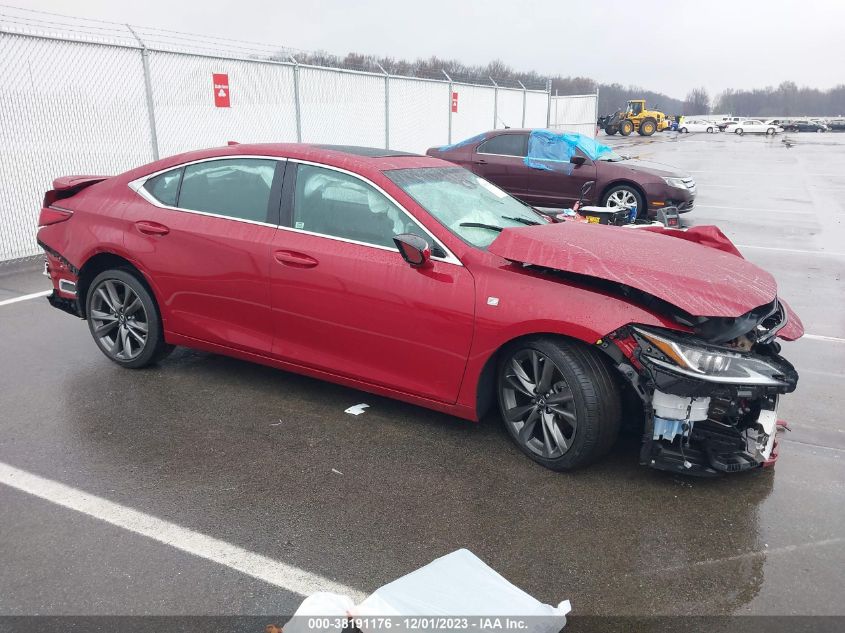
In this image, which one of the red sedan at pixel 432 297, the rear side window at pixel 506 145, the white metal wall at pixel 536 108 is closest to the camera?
the red sedan at pixel 432 297

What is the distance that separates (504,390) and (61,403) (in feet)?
9.22

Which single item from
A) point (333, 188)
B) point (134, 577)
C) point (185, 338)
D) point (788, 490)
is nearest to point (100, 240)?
point (185, 338)

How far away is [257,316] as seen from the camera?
14.3 feet

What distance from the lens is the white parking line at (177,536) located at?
2.77 metres

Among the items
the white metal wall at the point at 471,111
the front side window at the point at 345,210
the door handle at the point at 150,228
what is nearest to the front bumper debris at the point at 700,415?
the front side window at the point at 345,210

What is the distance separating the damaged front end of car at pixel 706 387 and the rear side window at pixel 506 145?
875 centimetres

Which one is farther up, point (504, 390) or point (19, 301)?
point (504, 390)

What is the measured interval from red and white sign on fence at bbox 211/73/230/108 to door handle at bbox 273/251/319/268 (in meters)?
9.52

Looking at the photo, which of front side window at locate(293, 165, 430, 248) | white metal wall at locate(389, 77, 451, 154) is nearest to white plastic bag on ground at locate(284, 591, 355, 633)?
front side window at locate(293, 165, 430, 248)

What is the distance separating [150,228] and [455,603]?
333 centimetres

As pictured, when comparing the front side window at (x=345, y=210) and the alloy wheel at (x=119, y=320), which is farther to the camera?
the alloy wheel at (x=119, y=320)

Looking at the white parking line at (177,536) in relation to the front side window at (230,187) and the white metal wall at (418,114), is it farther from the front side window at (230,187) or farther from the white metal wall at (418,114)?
the white metal wall at (418,114)

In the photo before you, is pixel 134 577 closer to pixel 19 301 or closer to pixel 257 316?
pixel 257 316

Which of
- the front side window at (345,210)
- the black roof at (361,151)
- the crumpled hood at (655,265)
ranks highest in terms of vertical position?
the black roof at (361,151)
